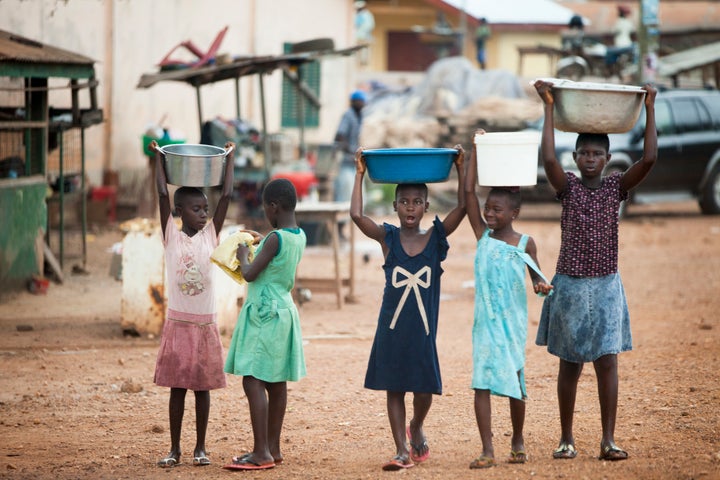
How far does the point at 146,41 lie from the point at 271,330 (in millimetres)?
11262

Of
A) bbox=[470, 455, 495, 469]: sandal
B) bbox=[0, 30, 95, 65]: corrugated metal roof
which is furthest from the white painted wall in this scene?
bbox=[470, 455, 495, 469]: sandal

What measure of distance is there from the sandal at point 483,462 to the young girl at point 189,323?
1.29 metres

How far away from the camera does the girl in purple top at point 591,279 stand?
16.4ft

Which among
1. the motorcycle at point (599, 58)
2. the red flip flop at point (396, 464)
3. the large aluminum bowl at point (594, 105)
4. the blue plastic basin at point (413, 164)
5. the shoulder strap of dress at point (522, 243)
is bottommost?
the red flip flop at point (396, 464)

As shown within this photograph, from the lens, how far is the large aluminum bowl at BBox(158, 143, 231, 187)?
5.20m

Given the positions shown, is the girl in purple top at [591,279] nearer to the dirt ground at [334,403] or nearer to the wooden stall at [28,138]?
the dirt ground at [334,403]

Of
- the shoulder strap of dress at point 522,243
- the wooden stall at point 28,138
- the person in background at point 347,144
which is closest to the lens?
the shoulder strap of dress at point 522,243

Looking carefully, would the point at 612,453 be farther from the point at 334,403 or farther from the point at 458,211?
the point at 334,403

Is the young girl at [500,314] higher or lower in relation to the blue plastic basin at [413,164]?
lower

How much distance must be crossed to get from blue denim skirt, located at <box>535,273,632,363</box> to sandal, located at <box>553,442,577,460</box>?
41 centimetres

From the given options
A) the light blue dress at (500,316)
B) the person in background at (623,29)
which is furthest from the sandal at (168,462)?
the person in background at (623,29)

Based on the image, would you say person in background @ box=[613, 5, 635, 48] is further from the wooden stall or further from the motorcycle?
the wooden stall

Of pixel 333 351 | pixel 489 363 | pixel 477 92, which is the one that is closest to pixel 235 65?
pixel 333 351

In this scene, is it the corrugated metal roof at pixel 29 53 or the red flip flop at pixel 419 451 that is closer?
the red flip flop at pixel 419 451
